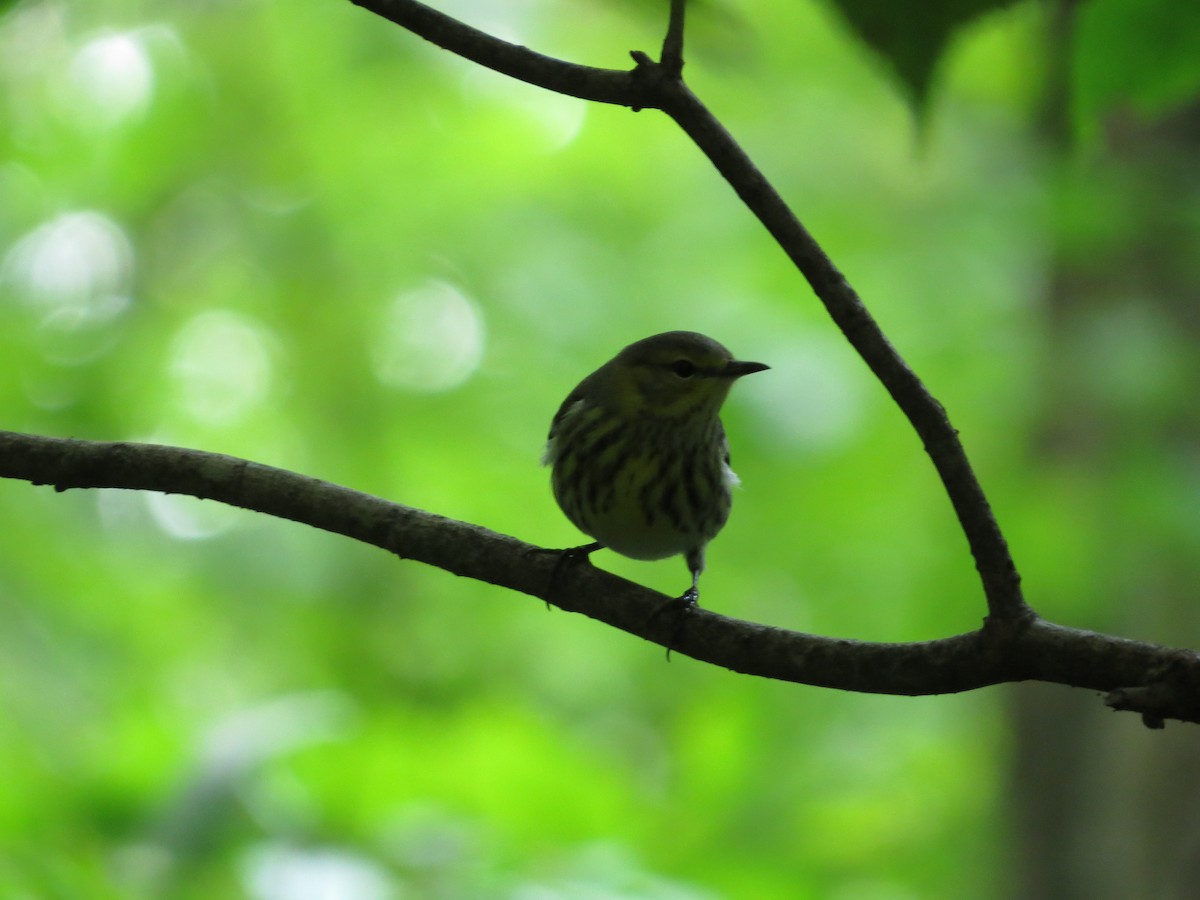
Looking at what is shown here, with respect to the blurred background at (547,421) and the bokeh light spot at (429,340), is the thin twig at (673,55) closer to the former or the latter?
the blurred background at (547,421)

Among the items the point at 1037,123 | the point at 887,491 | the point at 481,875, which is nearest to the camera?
the point at 481,875

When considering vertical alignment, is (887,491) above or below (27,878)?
above

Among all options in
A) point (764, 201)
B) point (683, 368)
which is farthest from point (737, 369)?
point (764, 201)

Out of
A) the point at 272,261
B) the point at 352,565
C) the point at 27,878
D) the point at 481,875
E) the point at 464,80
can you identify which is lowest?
the point at 27,878

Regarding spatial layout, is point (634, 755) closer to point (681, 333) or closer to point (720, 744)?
point (720, 744)

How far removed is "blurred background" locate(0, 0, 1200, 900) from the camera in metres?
4.21

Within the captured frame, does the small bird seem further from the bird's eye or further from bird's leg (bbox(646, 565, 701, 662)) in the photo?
bird's leg (bbox(646, 565, 701, 662))

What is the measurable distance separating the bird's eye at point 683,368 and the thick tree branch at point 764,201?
2.14 meters

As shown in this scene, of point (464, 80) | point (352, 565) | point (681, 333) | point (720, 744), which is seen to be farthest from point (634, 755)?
point (464, 80)

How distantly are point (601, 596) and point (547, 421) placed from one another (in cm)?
602

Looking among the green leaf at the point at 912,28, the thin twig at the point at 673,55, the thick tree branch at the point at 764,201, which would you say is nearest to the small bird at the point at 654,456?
the thick tree branch at the point at 764,201

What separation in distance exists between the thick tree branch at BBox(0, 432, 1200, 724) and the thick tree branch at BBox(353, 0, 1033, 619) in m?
0.09

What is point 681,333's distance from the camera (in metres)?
3.99

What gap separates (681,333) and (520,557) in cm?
173
